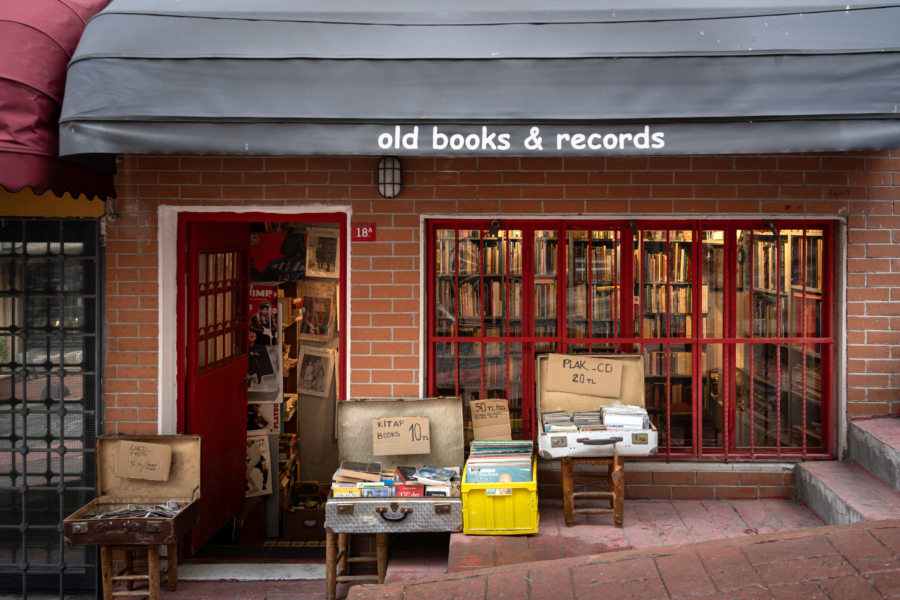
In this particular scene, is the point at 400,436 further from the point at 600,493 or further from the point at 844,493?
the point at 844,493

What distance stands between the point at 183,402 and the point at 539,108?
11.9ft

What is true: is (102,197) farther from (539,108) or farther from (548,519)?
(548,519)

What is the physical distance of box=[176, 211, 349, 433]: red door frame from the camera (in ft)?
21.0

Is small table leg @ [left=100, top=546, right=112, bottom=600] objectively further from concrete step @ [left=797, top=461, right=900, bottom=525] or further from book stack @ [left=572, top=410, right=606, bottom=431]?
concrete step @ [left=797, top=461, right=900, bottom=525]

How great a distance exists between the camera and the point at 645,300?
21.1ft

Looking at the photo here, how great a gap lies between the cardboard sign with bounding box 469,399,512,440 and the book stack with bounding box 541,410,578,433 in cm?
39

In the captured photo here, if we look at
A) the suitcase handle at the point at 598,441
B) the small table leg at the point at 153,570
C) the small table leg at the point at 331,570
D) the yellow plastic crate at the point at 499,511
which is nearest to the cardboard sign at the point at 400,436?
the yellow plastic crate at the point at 499,511

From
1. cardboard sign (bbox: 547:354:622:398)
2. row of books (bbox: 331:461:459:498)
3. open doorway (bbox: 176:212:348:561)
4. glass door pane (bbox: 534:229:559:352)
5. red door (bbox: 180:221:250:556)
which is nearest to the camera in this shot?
row of books (bbox: 331:461:459:498)

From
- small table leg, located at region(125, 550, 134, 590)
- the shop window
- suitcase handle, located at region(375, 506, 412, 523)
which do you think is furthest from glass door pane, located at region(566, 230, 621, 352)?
small table leg, located at region(125, 550, 134, 590)

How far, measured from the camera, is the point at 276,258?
8.01 metres

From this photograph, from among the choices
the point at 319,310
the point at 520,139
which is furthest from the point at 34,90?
the point at 319,310

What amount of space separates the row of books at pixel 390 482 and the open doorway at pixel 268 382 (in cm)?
144

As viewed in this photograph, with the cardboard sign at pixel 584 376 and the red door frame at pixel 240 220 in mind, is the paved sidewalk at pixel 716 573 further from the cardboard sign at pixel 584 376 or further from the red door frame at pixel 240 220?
the red door frame at pixel 240 220

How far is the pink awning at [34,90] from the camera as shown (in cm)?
491
